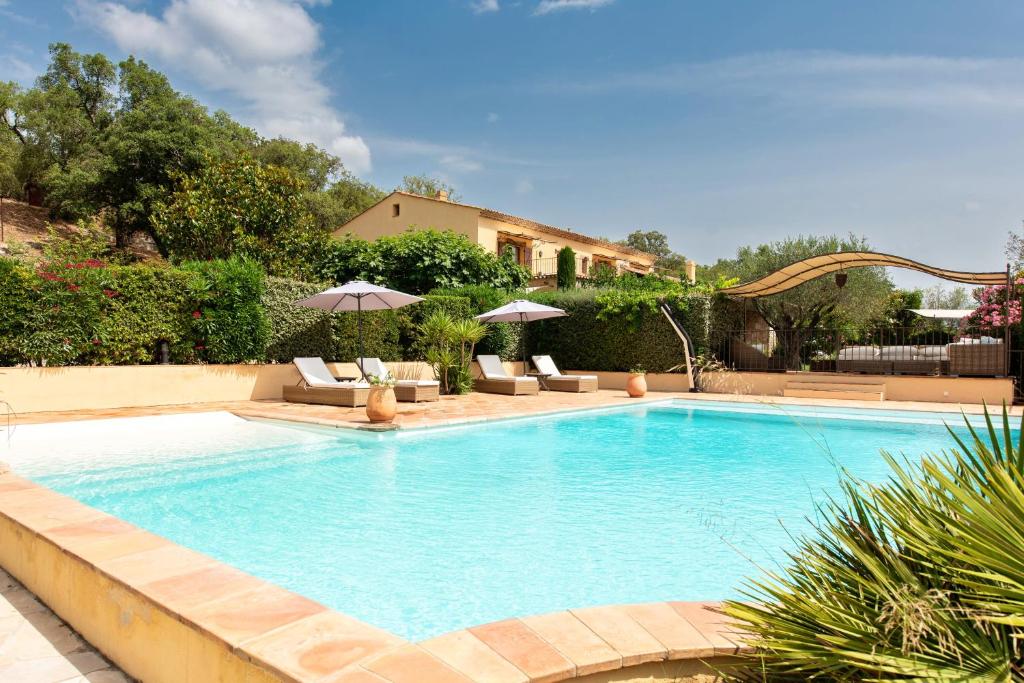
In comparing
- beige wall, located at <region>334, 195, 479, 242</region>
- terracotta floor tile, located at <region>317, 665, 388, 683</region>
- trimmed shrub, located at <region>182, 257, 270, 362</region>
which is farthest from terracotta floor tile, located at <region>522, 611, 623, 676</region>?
beige wall, located at <region>334, 195, 479, 242</region>

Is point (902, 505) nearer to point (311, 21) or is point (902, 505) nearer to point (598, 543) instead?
point (598, 543)

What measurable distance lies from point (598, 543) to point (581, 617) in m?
2.42

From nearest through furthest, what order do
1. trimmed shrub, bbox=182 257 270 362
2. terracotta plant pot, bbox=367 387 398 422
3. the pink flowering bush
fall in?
terracotta plant pot, bbox=367 387 398 422
trimmed shrub, bbox=182 257 270 362
the pink flowering bush

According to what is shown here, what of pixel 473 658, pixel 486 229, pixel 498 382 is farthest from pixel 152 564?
pixel 486 229

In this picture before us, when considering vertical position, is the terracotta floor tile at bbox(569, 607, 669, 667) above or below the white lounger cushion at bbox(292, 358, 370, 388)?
below

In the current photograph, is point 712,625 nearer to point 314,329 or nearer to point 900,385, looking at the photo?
point 314,329

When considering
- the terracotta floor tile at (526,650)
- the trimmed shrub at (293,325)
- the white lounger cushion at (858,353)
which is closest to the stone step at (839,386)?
the white lounger cushion at (858,353)

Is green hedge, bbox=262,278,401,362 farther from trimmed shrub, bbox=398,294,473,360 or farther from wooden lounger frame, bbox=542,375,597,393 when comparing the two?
wooden lounger frame, bbox=542,375,597,393

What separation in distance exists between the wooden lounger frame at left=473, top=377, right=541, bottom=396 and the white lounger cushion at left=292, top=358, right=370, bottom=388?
13.8ft

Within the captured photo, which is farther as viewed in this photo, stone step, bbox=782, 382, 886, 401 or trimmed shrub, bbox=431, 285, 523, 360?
trimmed shrub, bbox=431, 285, 523, 360

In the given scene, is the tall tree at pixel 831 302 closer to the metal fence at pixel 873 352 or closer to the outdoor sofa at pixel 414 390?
the metal fence at pixel 873 352

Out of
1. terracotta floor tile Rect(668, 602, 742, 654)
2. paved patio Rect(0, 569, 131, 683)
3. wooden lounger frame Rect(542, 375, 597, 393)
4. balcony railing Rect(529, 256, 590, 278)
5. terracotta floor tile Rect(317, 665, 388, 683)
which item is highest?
balcony railing Rect(529, 256, 590, 278)

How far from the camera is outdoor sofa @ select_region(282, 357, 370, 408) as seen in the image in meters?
12.2

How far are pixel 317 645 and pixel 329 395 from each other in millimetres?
10874
